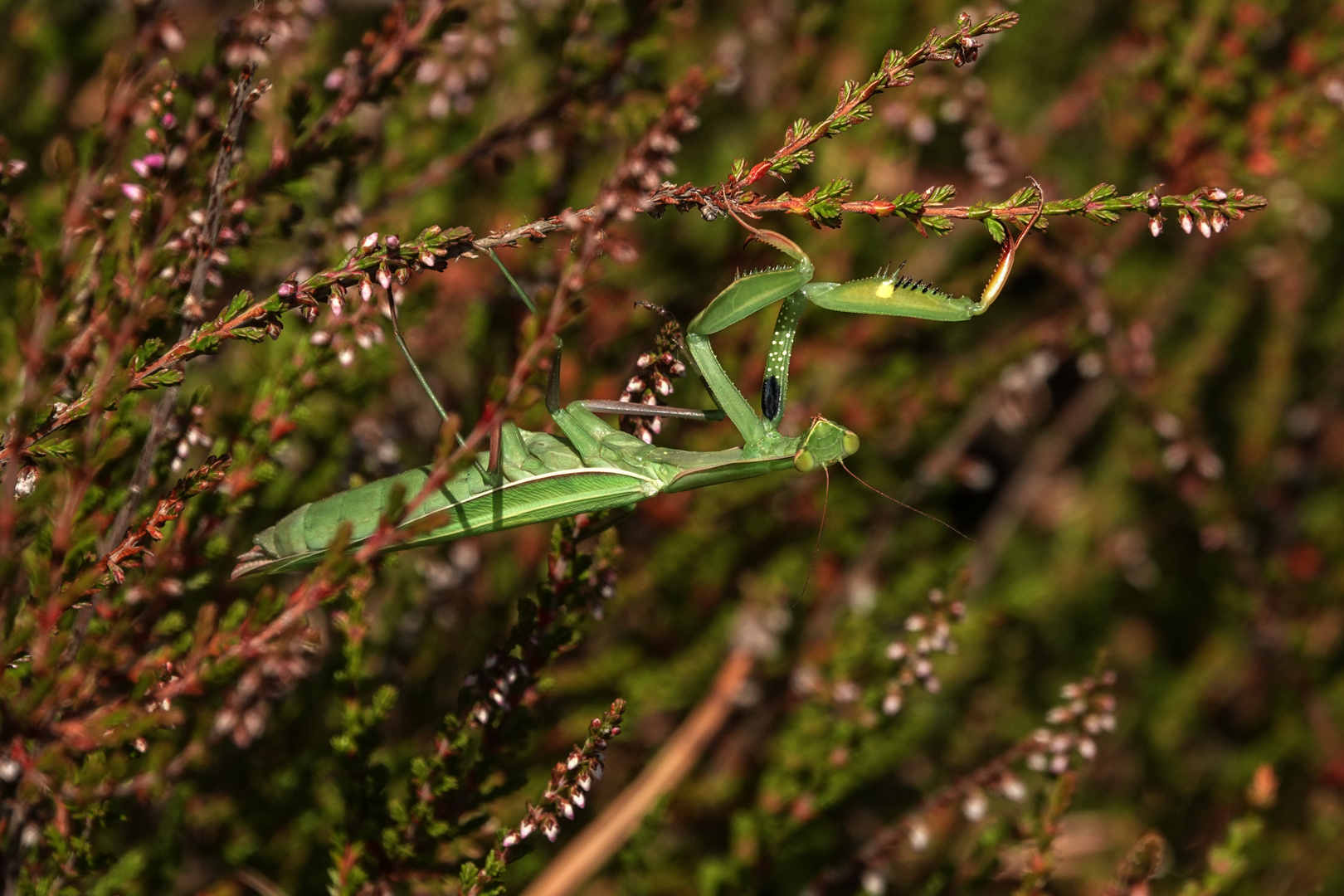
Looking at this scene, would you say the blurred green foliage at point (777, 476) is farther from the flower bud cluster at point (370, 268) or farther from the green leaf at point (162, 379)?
the flower bud cluster at point (370, 268)

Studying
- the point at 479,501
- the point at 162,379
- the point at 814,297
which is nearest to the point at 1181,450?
the point at 814,297

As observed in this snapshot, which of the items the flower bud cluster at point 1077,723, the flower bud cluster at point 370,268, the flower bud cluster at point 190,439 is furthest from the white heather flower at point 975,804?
the flower bud cluster at point 190,439

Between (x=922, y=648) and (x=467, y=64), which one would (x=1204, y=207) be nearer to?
(x=922, y=648)

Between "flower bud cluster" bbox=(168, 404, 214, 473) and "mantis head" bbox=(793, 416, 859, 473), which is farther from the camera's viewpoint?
"mantis head" bbox=(793, 416, 859, 473)

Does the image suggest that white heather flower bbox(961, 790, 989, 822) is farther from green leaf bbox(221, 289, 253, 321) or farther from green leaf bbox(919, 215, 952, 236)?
green leaf bbox(221, 289, 253, 321)

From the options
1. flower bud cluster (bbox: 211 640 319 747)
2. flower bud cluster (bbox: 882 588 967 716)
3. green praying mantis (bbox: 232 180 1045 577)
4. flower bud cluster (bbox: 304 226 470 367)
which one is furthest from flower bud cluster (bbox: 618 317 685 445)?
flower bud cluster (bbox: 211 640 319 747)

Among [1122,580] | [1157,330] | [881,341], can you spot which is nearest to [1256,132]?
[1157,330]

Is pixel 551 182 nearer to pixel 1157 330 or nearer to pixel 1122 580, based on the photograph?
pixel 1157 330
